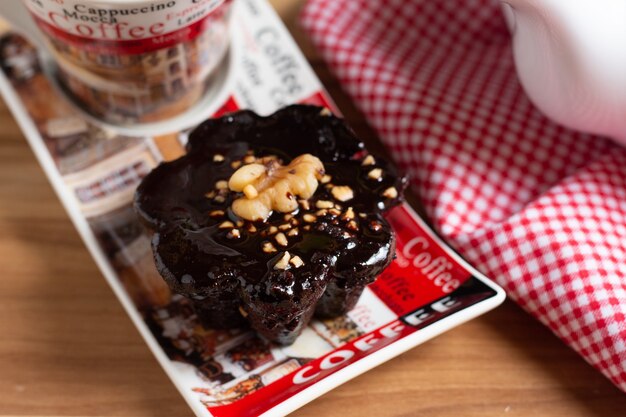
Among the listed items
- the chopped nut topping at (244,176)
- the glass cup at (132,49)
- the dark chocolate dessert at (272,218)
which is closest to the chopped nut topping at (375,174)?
the dark chocolate dessert at (272,218)

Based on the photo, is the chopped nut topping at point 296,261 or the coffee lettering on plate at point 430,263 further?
the coffee lettering on plate at point 430,263

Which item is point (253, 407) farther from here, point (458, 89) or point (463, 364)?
point (458, 89)

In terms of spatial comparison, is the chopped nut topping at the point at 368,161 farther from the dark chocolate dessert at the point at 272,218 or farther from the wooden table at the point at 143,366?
the wooden table at the point at 143,366

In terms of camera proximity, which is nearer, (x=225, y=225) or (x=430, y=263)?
(x=225, y=225)

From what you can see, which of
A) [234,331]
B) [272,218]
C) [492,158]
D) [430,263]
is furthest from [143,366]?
[492,158]

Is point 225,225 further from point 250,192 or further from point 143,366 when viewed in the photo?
point 143,366

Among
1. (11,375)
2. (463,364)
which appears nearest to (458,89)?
(463,364)

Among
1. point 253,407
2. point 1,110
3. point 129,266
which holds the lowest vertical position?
point 253,407
